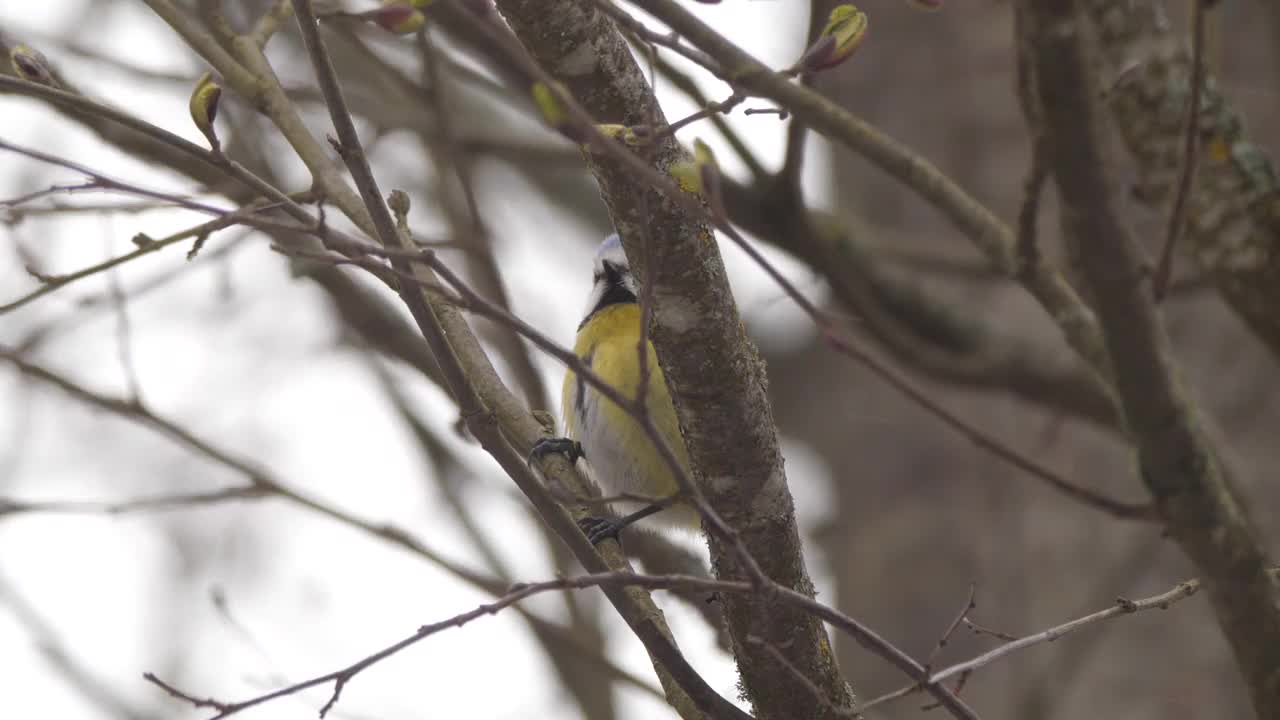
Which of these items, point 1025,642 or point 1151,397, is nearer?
point 1025,642

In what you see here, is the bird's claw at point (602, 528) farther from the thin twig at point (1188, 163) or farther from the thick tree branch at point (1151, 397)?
the thin twig at point (1188, 163)

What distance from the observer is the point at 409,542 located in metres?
3.05

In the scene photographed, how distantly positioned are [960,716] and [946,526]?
3637 mm

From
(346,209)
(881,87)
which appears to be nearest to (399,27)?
(346,209)

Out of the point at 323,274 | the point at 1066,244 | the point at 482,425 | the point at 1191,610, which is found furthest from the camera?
the point at 1191,610

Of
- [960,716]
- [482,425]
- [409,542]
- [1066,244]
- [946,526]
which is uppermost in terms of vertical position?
[946,526]

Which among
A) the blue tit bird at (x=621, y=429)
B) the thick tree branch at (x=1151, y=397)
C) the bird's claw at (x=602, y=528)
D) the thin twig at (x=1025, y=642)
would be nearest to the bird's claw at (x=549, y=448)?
the blue tit bird at (x=621, y=429)

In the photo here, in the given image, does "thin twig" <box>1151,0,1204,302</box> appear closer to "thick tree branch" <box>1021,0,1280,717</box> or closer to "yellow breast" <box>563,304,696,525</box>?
"thick tree branch" <box>1021,0,1280,717</box>

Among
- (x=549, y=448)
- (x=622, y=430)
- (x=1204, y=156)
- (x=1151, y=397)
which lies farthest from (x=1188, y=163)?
(x=622, y=430)

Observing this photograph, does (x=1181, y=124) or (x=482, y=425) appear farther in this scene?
(x=1181, y=124)

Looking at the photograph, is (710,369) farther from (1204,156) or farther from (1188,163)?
(1204,156)

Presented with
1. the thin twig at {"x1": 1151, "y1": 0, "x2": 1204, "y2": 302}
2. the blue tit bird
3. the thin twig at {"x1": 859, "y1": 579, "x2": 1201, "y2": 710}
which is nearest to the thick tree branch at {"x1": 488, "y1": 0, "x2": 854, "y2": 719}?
the thin twig at {"x1": 859, "y1": 579, "x2": 1201, "y2": 710}

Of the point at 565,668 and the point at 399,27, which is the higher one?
the point at 565,668

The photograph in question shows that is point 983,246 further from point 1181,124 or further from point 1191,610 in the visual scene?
point 1191,610
